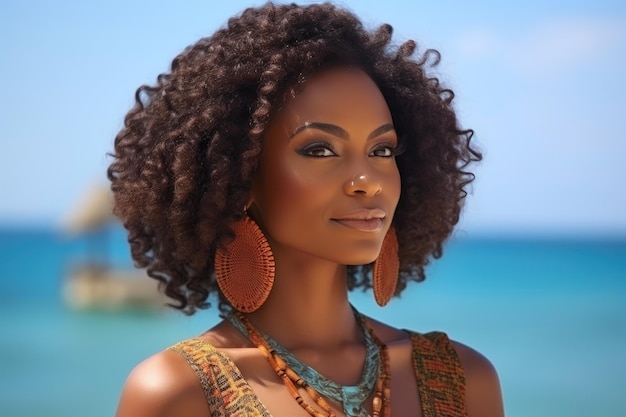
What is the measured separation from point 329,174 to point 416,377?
0.89 m

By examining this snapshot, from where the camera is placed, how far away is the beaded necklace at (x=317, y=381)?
3.48m

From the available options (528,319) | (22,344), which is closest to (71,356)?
(22,344)

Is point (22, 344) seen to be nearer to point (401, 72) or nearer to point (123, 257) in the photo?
point (401, 72)

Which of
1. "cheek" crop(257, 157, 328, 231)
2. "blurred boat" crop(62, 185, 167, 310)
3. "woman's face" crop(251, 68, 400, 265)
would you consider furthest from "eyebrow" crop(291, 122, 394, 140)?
"blurred boat" crop(62, 185, 167, 310)

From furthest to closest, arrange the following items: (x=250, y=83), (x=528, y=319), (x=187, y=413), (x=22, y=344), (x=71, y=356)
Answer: (x=528, y=319) → (x=22, y=344) → (x=71, y=356) → (x=250, y=83) → (x=187, y=413)

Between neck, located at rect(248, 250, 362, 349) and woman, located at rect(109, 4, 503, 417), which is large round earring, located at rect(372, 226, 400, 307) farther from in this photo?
neck, located at rect(248, 250, 362, 349)

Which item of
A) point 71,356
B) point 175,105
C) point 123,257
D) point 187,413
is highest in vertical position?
point 123,257

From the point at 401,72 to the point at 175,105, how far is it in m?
0.88

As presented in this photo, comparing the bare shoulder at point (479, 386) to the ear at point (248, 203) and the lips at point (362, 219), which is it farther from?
the ear at point (248, 203)

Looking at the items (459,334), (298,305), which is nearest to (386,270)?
(298,305)

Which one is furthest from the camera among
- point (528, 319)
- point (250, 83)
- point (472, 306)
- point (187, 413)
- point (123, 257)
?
point (123, 257)

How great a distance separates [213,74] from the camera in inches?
140

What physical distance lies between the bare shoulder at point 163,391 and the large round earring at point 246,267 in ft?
1.05

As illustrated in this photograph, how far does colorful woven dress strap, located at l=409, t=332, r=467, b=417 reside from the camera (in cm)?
367
